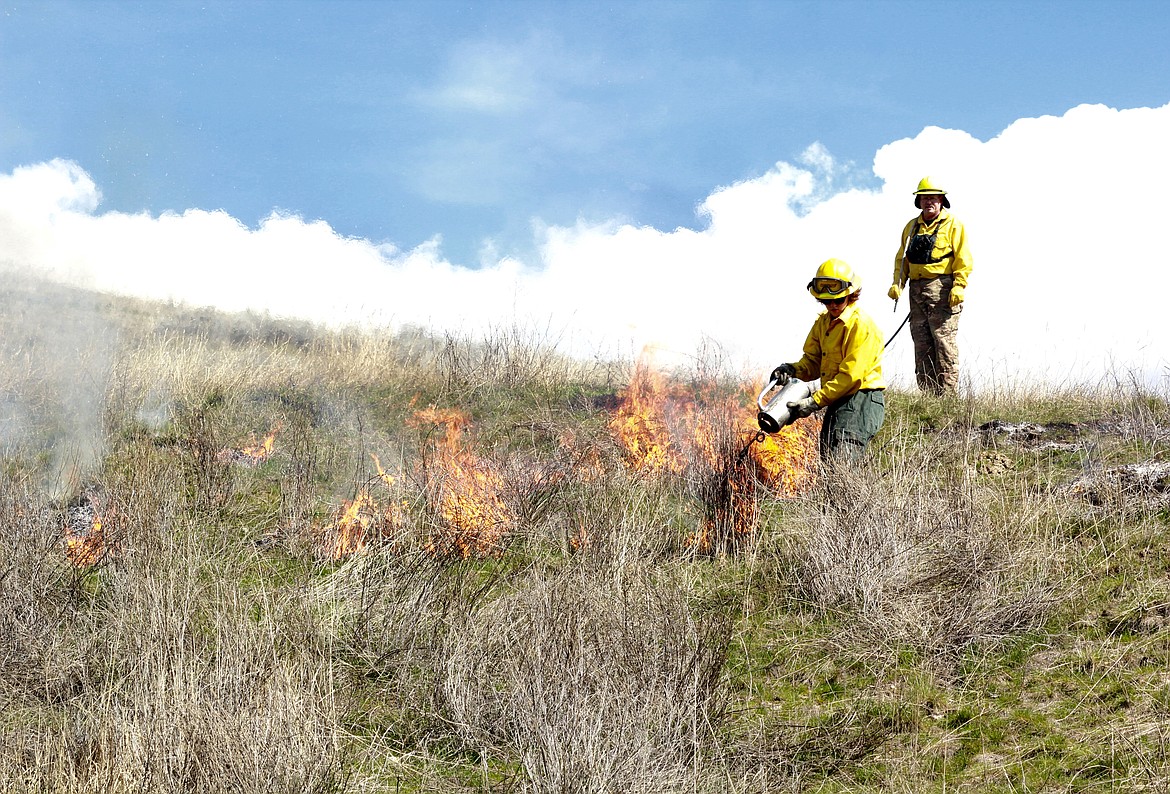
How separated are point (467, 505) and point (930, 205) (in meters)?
5.74

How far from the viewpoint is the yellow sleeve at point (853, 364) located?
256 inches

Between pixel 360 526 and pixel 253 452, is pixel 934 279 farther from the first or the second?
pixel 253 452

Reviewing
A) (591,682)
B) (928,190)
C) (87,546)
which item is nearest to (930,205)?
(928,190)

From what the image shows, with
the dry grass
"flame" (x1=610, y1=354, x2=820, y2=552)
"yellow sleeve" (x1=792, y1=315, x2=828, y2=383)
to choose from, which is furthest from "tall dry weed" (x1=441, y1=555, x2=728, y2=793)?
"yellow sleeve" (x1=792, y1=315, x2=828, y2=383)

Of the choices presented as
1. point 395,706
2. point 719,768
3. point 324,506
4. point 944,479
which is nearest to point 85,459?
point 324,506

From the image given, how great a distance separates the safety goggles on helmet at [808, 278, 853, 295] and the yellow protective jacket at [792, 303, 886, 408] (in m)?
0.17

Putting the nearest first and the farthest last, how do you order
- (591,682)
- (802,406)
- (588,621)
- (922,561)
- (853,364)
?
(591,682)
(588,621)
(922,561)
(802,406)
(853,364)

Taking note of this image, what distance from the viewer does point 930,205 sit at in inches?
368

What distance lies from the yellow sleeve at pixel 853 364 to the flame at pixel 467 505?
2.34 metres

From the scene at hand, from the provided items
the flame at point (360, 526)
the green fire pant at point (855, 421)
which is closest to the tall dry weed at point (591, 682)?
the flame at point (360, 526)

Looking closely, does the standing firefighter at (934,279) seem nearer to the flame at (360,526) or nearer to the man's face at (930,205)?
the man's face at (930,205)

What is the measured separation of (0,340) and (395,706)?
28.9ft

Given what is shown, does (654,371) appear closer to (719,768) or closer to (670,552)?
(670,552)

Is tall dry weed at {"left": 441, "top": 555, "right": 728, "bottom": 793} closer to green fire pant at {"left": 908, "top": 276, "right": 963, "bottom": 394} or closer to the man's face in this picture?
green fire pant at {"left": 908, "top": 276, "right": 963, "bottom": 394}
